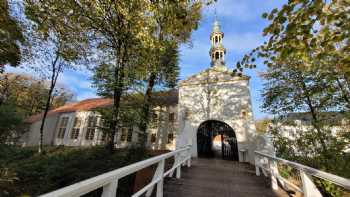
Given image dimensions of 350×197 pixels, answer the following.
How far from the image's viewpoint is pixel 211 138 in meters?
11.0

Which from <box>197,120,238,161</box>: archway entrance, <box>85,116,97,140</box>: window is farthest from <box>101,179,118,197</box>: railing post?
<box>85,116,97,140</box>: window

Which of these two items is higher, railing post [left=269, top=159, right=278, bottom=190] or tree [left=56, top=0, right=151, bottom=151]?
tree [left=56, top=0, right=151, bottom=151]

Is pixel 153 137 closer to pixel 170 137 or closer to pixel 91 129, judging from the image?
pixel 170 137

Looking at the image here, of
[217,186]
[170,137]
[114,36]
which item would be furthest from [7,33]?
[170,137]

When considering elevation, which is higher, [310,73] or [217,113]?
[310,73]

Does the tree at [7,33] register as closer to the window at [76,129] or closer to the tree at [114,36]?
the tree at [114,36]

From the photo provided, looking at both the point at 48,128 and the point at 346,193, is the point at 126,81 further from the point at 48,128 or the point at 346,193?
the point at 48,128

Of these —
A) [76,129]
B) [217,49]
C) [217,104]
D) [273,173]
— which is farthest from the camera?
[76,129]

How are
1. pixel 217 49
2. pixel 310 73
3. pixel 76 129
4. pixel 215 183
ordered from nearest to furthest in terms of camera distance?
1. pixel 215 183
2. pixel 310 73
3. pixel 217 49
4. pixel 76 129

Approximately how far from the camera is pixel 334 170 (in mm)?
4844

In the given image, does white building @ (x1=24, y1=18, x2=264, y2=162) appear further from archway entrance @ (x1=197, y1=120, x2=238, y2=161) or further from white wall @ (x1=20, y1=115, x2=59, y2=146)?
white wall @ (x1=20, y1=115, x2=59, y2=146)

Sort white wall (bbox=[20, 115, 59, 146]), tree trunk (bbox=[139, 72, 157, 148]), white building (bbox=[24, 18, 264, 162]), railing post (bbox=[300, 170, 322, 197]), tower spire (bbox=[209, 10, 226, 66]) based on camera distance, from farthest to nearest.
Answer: white wall (bbox=[20, 115, 59, 146]) < tower spire (bbox=[209, 10, 226, 66]) < tree trunk (bbox=[139, 72, 157, 148]) < white building (bbox=[24, 18, 264, 162]) < railing post (bbox=[300, 170, 322, 197])

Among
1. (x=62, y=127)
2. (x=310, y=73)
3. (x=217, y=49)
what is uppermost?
(x=217, y=49)

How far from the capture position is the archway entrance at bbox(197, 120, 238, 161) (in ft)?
34.4
